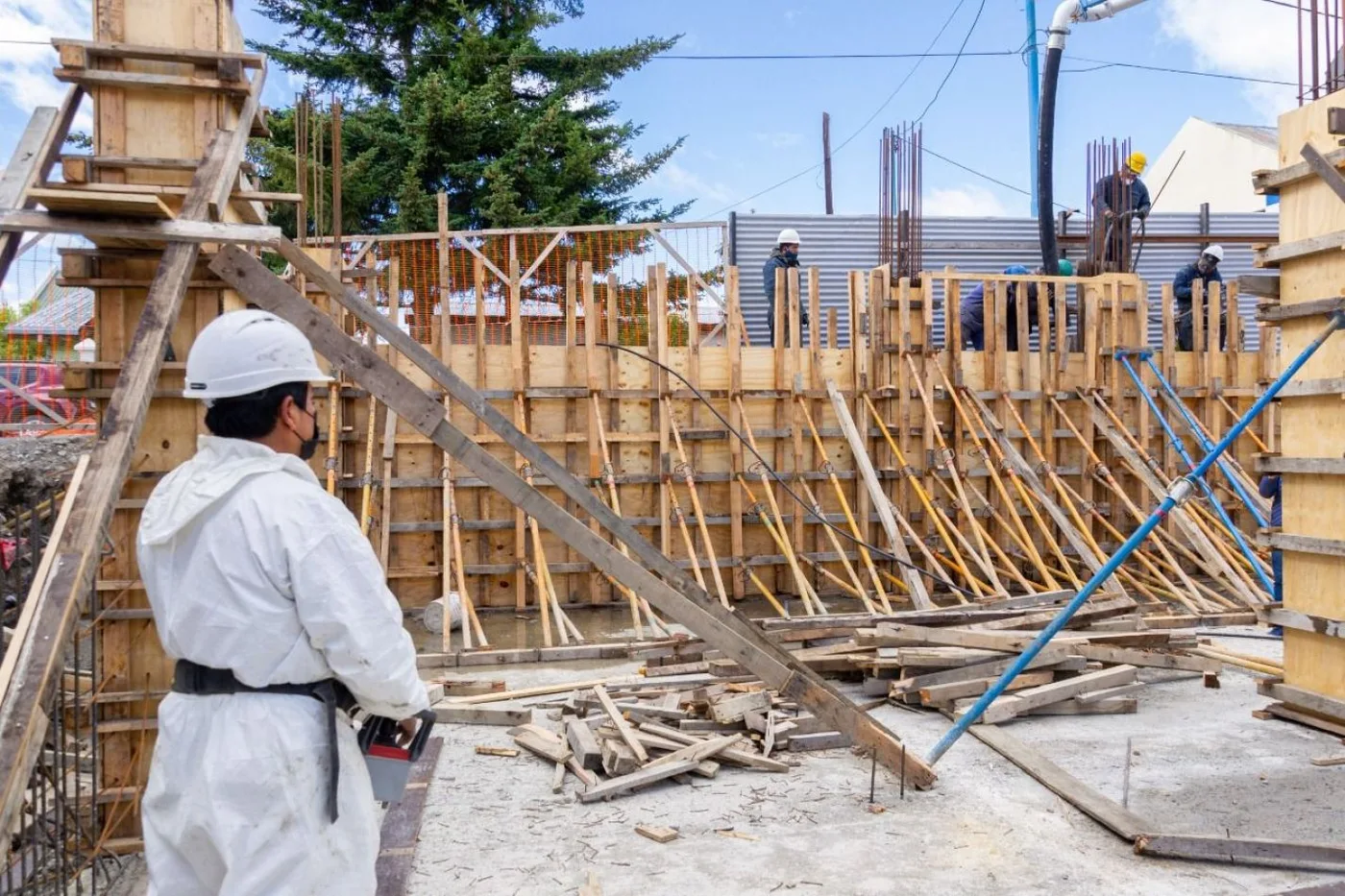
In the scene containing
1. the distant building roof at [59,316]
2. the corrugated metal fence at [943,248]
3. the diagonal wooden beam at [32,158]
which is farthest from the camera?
the distant building roof at [59,316]

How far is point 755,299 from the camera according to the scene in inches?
668

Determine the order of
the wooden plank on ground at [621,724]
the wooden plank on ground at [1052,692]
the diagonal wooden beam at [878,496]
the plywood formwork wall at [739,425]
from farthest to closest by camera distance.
Answer: the plywood formwork wall at [739,425] < the diagonal wooden beam at [878,496] < the wooden plank on ground at [1052,692] < the wooden plank on ground at [621,724]

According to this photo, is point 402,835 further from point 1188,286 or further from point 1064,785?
point 1188,286

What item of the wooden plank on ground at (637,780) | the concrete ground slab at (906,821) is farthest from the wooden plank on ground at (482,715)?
the wooden plank on ground at (637,780)

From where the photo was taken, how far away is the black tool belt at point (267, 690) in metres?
2.62

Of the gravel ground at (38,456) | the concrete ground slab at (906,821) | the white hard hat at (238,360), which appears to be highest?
the white hard hat at (238,360)

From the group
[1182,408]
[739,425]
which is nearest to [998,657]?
[739,425]

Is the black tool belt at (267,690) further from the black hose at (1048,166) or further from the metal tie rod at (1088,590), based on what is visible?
the black hose at (1048,166)

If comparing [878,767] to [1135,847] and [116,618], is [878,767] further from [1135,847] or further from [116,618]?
[116,618]

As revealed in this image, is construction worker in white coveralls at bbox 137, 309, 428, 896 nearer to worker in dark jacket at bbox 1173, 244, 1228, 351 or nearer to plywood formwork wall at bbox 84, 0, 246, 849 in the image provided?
plywood formwork wall at bbox 84, 0, 246, 849

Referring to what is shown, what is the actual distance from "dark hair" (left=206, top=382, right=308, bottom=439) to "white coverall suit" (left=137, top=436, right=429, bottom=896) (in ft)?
0.35

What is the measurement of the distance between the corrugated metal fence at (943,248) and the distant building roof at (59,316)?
420 inches

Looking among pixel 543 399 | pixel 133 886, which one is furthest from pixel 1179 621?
pixel 133 886

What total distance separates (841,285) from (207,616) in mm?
15605
